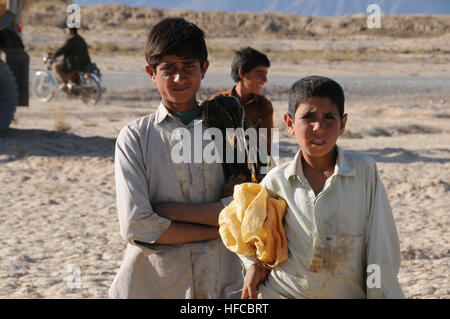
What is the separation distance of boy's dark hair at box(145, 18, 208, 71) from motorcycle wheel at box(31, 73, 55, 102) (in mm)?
12360

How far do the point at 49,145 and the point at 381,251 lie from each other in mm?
7834

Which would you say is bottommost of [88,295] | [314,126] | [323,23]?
[88,295]

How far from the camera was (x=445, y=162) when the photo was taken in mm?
9102

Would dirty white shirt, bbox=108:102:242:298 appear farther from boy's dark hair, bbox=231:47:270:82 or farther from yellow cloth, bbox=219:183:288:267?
boy's dark hair, bbox=231:47:270:82

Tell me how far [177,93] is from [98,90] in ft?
36.9

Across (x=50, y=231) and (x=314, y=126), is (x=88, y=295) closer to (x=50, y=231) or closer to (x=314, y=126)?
(x=50, y=231)

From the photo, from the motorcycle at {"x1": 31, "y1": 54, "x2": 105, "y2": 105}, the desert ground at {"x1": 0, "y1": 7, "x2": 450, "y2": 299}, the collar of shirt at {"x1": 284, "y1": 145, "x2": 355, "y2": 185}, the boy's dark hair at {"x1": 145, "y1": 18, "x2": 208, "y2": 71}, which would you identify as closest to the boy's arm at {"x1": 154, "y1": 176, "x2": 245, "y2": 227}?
the collar of shirt at {"x1": 284, "y1": 145, "x2": 355, "y2": 185}

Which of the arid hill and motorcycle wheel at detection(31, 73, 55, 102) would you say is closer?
motorcycle wheel at detection(31, 73, 55, 102)

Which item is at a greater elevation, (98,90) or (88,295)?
(98,90)

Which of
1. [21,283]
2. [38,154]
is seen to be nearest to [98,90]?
[38,154]

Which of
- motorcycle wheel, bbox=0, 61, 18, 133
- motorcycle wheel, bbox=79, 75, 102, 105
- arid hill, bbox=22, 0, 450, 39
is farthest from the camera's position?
arid hill, bbox=22, 0, 450, 39

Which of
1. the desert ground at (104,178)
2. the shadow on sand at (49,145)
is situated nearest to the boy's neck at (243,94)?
the desert ground at (104,178)

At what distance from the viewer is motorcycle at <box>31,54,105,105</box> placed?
12395 millimetres

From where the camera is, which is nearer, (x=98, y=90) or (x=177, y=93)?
(x=177, y=93)
